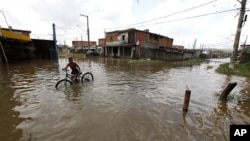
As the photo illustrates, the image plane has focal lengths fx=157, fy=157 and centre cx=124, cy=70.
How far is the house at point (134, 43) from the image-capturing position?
112ft

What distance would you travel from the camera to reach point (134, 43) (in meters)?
34.3

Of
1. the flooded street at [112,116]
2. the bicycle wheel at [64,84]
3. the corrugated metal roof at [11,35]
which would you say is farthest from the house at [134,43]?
the flooded street at [112,116]

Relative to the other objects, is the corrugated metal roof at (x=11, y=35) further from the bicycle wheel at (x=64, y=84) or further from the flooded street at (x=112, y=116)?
the bicycle wheel at (x=64, y=84)

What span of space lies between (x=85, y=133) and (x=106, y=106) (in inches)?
83.9

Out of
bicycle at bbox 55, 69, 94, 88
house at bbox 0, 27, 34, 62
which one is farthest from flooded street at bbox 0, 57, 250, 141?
house at bbox 0, 27, 34, 62

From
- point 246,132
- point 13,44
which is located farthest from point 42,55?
point 246,132

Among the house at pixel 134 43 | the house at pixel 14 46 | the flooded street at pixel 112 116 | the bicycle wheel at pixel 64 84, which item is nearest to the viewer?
the flooded street at pixel 112 116

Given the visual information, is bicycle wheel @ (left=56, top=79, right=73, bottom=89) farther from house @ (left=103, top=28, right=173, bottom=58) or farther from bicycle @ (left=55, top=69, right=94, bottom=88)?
house @ (left=103, top=28, right=173, bottom=58)

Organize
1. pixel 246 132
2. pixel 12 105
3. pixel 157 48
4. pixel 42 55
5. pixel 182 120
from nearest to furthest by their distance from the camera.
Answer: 1. pixel 246 132
2. pixel 182 120
3. pixel 12 105
4. pixel 42 55
5. pixel 157 48

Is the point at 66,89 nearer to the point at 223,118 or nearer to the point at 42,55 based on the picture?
the point at 223,118

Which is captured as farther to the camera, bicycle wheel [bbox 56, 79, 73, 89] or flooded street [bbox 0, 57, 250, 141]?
bicycle wheel [bbox 56, 79, 73, 89]

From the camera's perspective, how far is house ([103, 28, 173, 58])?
34156 millimetres

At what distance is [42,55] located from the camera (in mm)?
29312

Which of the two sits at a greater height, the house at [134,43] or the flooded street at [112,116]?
the house at [134,43]
